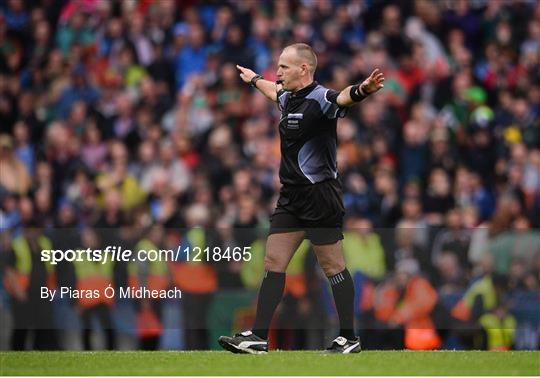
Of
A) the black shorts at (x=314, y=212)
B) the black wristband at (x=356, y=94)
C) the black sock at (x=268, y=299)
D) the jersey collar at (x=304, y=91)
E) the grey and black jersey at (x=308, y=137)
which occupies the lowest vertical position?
the black sock at (x=268, y=299)

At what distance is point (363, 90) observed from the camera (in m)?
9.29

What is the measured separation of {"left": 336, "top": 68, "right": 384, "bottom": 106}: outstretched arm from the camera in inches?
360

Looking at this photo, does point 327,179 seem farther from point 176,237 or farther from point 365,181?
point 365,181

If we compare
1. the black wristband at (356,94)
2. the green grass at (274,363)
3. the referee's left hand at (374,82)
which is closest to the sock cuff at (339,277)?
the green grass at (274,363)

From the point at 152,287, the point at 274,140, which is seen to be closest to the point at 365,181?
the point at 274,140

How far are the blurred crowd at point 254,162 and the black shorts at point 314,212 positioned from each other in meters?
1.48

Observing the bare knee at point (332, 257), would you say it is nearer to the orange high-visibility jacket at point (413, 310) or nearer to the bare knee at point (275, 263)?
the bare knee at point (275, 263)

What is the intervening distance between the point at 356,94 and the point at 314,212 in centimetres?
101

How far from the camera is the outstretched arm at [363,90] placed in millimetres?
9141

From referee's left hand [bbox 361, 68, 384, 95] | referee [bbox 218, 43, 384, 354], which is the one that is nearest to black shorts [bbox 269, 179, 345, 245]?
referee [bbox 218, 43, 384, 354]

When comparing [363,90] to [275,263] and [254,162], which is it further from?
[254,162]

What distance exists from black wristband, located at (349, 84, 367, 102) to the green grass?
1703 mm

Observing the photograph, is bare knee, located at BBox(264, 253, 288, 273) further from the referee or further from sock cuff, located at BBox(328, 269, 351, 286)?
sock cuff, located at BBox(328, 269, 351, 286)

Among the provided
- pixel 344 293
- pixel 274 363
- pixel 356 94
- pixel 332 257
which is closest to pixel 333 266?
pixel 332 257
